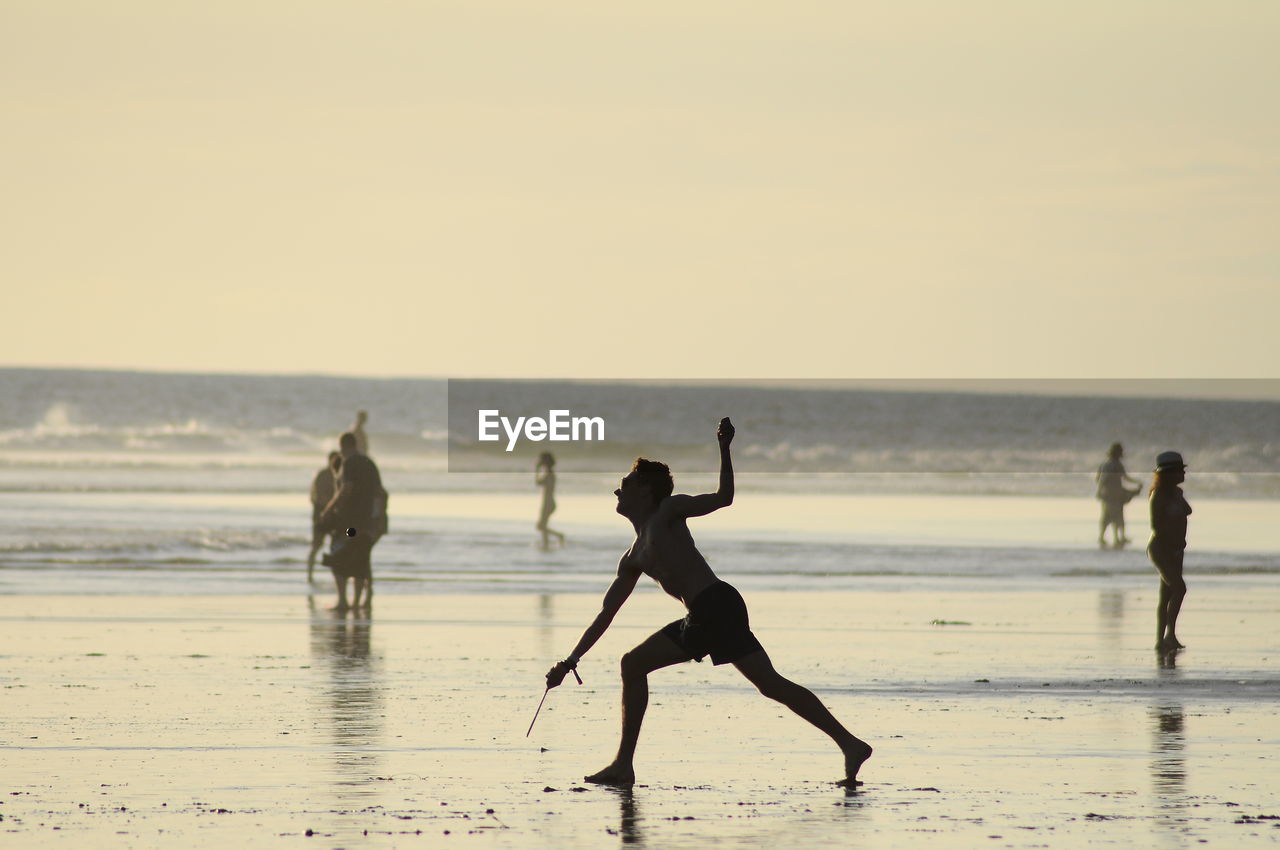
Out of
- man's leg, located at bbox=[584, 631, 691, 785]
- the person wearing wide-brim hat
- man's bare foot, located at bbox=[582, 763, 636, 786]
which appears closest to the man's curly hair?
man's leg, located at bbox=[584, 631, 691, 785]

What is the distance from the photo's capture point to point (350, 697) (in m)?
13.3

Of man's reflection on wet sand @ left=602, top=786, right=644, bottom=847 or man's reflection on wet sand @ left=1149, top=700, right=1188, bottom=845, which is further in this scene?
man's reflection on wet sand @ left=1149, top=700, right=1188, bottom=845

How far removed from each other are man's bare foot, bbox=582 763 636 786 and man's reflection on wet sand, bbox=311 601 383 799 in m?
1.16

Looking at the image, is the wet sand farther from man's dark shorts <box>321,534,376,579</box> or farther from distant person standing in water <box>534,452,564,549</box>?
distant person standing in water <box>534,452,564,549</box>

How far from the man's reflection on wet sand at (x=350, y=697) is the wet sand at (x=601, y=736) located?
0.04 metres

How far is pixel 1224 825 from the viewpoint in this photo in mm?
8562

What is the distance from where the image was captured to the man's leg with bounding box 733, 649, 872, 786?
9750 mm

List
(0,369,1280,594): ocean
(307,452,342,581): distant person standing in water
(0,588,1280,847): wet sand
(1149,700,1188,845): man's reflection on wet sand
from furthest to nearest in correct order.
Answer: (0,369,1280,594): ocean
(307,452,342,581): distant person standing in water
(1149,700,1188,845): man's reflection on wet sand
(0,588,1280,847): wet sand

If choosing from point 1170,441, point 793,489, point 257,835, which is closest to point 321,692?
point 257,835

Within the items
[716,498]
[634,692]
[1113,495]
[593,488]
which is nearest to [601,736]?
[634,692]

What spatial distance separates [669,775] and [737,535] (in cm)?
2481

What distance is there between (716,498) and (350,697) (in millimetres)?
4813

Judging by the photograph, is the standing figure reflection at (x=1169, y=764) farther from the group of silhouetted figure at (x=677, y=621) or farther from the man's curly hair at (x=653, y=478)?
the man's curly hair at (x=653, y=478)

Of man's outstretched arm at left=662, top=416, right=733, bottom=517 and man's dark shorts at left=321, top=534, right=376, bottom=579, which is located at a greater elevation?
man's outstretched arm at left=662, top=416, right=733, bottom=517
